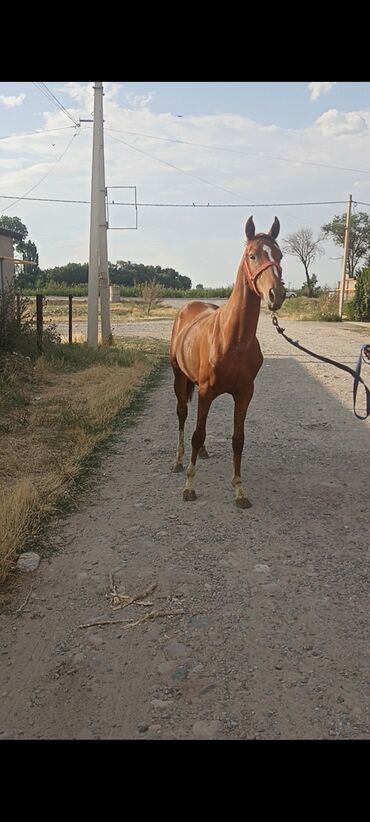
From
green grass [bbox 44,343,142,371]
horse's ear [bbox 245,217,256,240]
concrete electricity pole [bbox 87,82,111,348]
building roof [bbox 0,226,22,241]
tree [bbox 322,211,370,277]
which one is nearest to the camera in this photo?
horse's ear [bbox 245,217,256,240]

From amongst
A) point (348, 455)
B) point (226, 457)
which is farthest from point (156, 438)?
point (348, 455)

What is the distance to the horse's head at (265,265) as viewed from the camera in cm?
395

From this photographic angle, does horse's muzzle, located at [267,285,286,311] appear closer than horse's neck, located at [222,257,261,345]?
Yes

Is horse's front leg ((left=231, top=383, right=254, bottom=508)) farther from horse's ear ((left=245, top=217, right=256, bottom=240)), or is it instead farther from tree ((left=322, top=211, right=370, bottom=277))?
A: tree ((left=322, top=211, right=370, bottom=277))

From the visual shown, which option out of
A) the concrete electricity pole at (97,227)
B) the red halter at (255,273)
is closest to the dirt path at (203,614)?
the red halter at (255,273)

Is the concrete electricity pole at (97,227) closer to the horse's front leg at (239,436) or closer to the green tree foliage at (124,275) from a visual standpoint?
the horse's front leg at (239,436)

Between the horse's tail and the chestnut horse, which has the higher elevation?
the chestnut horse

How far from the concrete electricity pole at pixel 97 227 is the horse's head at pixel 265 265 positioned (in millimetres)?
10398

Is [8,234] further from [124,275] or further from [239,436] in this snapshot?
[124,275]

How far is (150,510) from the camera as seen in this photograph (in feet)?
14.7

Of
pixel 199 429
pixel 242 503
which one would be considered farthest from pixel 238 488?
pixel 199 429

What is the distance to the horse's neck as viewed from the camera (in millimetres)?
4457

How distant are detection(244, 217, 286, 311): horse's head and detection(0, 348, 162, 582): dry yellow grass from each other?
85.1 inches

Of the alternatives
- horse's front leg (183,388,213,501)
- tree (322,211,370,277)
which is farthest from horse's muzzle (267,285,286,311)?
tree (322,211,370,277)
